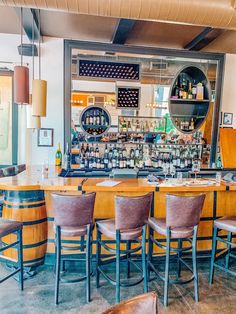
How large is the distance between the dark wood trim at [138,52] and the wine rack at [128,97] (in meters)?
0.66

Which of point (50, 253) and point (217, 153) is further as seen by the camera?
point (217, 153)

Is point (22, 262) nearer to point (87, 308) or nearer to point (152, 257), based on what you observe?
point (87, 308)

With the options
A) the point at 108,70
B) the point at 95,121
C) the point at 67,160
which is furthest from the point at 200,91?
the point at 67,160

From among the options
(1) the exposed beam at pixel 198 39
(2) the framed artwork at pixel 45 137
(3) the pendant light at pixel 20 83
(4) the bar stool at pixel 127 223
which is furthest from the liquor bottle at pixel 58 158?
(1) the exposed beam at pixel 198 39

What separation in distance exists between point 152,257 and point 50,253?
1.18 meters

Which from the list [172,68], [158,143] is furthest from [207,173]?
[172,68]

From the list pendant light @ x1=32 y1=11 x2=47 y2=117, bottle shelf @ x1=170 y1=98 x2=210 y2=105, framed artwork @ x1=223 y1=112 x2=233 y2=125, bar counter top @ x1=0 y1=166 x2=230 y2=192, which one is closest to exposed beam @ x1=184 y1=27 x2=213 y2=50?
bottle shelf @ x1=170 y1=98 x2=210 y2=105

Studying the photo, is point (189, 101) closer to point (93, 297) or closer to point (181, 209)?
point (181, 209)

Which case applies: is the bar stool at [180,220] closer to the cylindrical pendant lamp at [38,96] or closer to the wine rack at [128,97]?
the cylindrical pendant lamp at [38,96]

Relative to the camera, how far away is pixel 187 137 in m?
4.82

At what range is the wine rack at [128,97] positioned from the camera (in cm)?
446

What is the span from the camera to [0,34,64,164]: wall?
455 centimetres

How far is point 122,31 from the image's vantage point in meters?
3.89

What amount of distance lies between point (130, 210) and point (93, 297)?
945 mm
